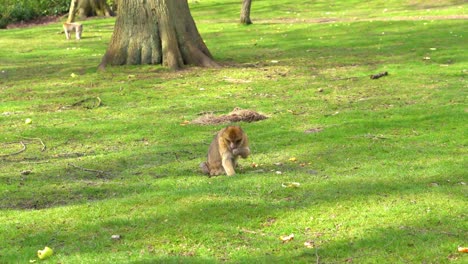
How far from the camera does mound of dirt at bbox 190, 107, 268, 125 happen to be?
13812 millimetres

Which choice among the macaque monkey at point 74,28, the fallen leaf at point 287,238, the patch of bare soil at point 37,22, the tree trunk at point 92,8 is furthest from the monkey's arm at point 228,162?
the tree trunk at point 92,8

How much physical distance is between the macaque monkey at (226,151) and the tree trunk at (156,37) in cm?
1147

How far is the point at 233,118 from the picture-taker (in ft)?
45.3

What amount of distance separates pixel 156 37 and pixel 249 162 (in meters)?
11.2

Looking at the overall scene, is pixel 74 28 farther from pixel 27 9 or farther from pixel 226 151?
pixel 226 151

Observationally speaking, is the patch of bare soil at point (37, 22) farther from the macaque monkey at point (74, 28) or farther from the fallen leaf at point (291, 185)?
the fallen leaf at point (291, 185)

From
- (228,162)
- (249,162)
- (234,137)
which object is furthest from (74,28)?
(234,137)

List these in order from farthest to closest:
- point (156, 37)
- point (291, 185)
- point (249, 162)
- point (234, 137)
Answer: point (156, 37) < point (249, 162) < point (234, 137) < point (291, 185)

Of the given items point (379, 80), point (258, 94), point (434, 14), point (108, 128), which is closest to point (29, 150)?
point (108, 128)

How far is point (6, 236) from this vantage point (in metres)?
7.67

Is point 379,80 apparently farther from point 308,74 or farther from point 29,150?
point 29,150

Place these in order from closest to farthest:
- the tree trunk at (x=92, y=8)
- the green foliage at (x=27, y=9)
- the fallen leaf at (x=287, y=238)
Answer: the fallen leaf at (x=287, y=238) < the green foliage at (x=27, y=9) < the tree trunk at (x=92, y=8)

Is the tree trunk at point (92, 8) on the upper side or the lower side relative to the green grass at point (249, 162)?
lower

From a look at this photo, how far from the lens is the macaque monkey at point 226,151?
9.29 meters
